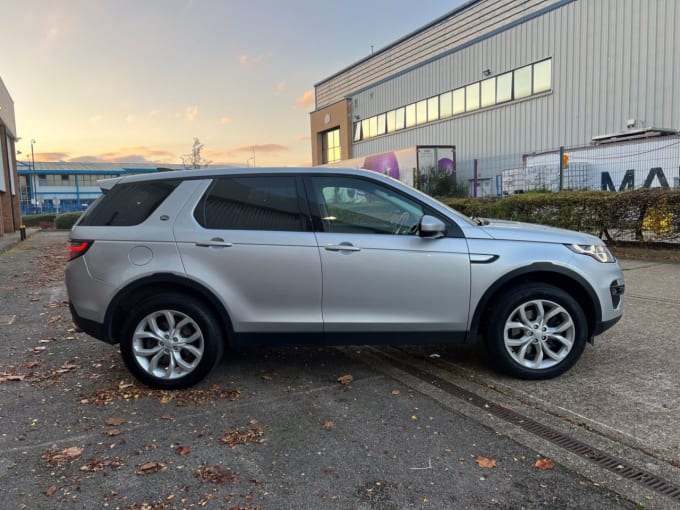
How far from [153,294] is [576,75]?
22.7 meters

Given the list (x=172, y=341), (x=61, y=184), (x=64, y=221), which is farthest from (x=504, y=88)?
(x=61, y=184)

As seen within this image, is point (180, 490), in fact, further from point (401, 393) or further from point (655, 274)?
point (655, 274)

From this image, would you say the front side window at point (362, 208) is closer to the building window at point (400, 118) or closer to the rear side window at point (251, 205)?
the rear side window at point (251, 205)

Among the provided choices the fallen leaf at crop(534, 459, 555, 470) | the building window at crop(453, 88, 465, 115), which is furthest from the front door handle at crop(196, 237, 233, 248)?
the building window at crop(453, 88, 465, 115)

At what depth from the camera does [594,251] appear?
432 centimetres

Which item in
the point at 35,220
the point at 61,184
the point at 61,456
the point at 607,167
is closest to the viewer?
the point at 61,456

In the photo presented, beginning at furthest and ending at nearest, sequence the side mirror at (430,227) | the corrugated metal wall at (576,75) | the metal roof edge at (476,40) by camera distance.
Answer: the metal roof edge at (476,40) < the corrugated metal wall at (576,75) < the side mirror at (430,227)

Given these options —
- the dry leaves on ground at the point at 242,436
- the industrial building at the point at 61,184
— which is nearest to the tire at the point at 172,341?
the dry leaves on ground at the point at 242,436

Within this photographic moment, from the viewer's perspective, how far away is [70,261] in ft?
14.0

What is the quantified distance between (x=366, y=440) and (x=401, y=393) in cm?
82

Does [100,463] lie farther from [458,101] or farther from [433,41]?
[433,41]

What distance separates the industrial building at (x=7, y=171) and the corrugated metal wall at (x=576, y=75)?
22777 mm

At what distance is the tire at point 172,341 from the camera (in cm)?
408

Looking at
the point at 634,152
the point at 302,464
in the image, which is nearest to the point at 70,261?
the point at 302,464
